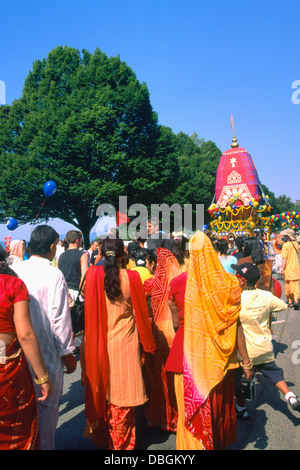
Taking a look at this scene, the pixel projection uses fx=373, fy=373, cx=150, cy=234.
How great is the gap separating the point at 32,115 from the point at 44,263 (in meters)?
20.2

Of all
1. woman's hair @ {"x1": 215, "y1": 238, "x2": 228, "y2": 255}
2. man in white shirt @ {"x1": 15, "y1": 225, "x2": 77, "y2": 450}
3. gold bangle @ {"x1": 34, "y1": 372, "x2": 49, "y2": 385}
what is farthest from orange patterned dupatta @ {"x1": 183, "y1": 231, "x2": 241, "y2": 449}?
woman's hair @ {"x1": 215, "y1": 238, "x2": 228, "y2": 255}

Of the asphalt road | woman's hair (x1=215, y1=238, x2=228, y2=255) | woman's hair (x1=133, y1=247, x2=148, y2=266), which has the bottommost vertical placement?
the asphalt road

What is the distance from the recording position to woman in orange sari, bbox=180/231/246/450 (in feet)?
9.08

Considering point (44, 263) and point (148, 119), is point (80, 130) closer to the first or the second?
point (148, 119)

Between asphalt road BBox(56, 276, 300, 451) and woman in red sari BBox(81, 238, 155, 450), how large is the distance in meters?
0.35

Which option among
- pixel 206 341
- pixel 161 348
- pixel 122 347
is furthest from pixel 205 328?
pixel 161 348

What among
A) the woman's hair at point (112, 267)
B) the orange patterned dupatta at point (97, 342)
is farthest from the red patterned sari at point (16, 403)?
the woman's hair at point (112, 267)

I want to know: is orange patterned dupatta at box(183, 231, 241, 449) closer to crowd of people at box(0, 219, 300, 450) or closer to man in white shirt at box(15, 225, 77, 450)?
crowd of people at box(0, 219, 300, 450)

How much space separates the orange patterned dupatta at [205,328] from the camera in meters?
2.77

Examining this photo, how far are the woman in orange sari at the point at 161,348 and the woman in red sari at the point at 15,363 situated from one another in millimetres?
1462

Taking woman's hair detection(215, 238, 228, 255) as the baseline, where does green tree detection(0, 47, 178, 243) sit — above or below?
above

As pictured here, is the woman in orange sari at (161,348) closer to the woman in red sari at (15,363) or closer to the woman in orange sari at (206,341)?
the woman in orange sari at (206,341)

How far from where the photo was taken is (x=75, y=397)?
176 inches

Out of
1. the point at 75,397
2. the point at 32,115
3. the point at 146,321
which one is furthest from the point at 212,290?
the point at 32,115
